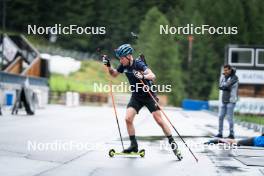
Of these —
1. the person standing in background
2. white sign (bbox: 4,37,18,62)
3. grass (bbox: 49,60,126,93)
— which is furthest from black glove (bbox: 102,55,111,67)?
grass (bbox: 49,60,126,93)

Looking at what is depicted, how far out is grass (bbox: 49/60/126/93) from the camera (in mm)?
80438

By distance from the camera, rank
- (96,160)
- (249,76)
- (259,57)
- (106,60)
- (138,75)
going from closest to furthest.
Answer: (96,160) → (138,75) → (106,60) → (259,57) → (249,76)

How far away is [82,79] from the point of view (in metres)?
88.6

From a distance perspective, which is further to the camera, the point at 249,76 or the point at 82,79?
the point at 82,79

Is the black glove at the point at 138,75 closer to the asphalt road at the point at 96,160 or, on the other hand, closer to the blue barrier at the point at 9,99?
the asphalt road at the point at 96,160

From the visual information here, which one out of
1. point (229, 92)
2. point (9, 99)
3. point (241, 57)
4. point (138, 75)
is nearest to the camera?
point (138, 75)

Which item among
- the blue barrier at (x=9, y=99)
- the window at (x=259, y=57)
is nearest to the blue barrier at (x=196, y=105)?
the window at (x=259, y=57)

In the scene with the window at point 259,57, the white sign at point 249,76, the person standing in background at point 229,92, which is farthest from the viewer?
the white sign at point 249,76

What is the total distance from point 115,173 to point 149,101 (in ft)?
8.48

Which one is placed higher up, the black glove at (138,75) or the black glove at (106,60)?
the black glove at (106,60)

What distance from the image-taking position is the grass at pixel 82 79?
80.4 meters

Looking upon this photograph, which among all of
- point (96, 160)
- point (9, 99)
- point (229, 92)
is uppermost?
point (229, 92)

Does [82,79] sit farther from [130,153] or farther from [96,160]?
[96,160]

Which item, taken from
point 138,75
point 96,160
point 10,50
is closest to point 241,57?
point 10,50
